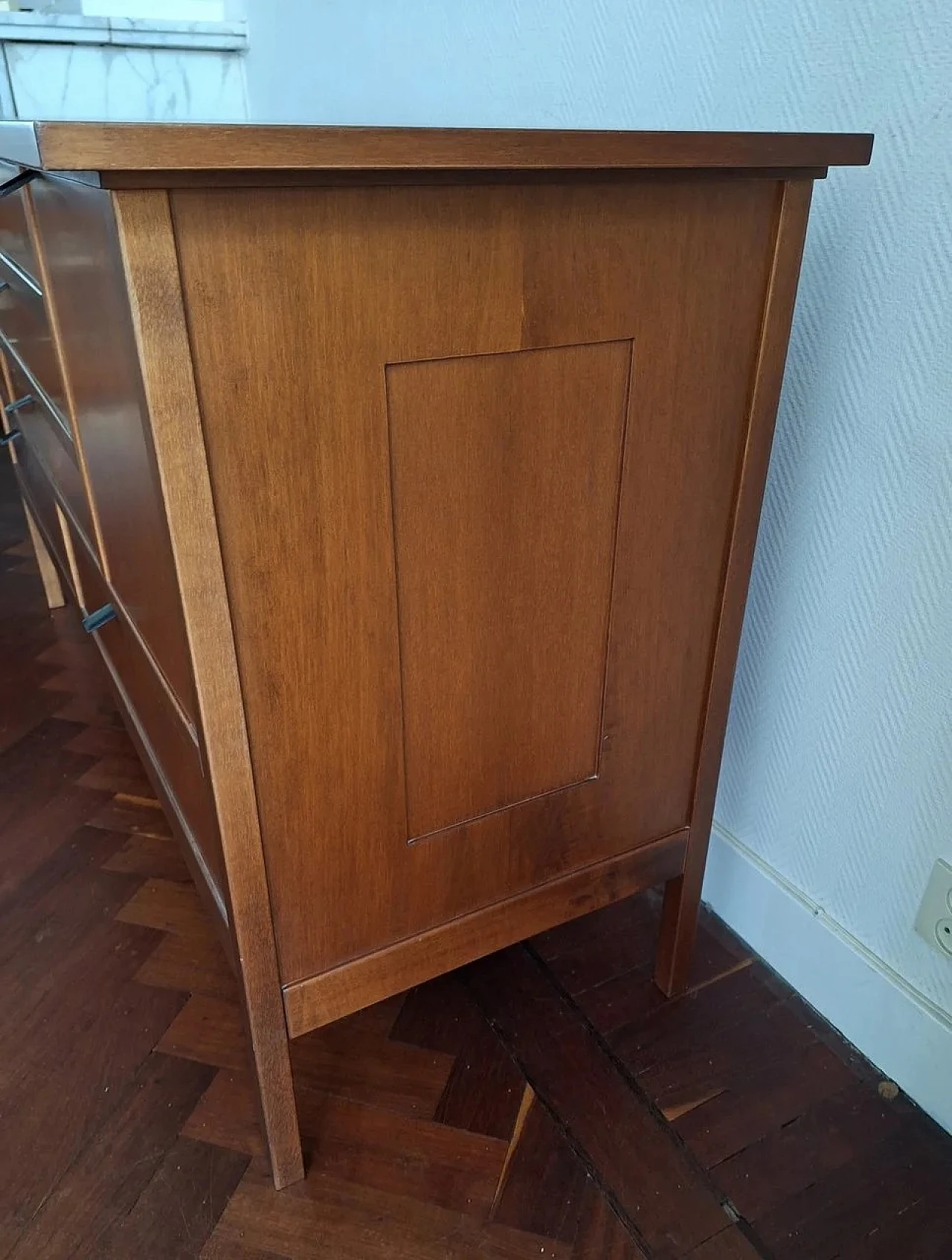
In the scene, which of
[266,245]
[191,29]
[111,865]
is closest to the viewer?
[266,245]

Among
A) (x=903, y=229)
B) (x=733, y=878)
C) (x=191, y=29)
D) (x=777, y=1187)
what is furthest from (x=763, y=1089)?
(x=191, y=29)

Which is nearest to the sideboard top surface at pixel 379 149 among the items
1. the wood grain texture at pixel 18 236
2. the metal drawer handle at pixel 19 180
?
the metal drawer handle at pixel 19 180

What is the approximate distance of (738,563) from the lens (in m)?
0.82

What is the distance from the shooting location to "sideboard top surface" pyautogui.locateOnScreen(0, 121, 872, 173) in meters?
0.45

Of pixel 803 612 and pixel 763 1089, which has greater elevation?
pixel 803 612

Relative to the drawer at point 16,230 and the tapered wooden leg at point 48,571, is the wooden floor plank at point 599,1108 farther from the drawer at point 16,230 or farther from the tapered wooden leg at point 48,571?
the tapered wooden leg at point 48,571

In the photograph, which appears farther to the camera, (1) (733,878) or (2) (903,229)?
(1) (733,878)

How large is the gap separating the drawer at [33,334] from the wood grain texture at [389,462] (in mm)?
467

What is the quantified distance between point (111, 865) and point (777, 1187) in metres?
0.87

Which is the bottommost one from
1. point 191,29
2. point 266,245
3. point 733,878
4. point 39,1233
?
point 39,1233

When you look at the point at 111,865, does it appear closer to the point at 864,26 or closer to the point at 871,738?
the point at 871,738

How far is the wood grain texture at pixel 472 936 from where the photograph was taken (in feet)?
2.57

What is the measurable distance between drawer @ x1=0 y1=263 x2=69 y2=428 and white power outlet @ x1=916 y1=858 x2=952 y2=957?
0.95 m

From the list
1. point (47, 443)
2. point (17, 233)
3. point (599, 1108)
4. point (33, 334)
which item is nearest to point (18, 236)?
point (17, 233)
